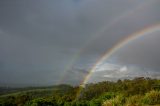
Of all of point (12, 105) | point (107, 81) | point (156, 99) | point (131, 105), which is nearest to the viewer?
point (131, 105)

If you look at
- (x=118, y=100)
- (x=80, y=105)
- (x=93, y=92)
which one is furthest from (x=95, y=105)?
(x=93, y=92)

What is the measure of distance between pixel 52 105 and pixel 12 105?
1381 cm

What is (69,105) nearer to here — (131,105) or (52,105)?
(52,105)

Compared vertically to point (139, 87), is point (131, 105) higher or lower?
lower

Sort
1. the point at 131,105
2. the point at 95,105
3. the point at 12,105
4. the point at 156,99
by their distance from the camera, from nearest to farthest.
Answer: the point at 131,105, the point at 156,99, the point at 95,105, the point at 12,105

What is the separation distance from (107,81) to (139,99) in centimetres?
6033

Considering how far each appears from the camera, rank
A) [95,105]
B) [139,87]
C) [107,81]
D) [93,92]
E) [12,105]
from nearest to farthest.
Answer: [95,105], [12,105], [139,87], [93,92], [107,81]

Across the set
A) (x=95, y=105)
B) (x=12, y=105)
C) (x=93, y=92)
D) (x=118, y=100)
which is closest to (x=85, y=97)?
(x=93, y=92)

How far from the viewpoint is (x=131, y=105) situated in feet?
80.6

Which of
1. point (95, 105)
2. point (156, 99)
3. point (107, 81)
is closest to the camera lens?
point (156, 99)

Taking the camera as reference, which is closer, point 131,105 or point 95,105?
point 131,105

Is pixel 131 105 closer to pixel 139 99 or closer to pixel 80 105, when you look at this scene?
pixel 139 99

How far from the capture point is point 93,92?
230 ft

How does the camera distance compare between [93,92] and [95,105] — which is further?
[93,92]
